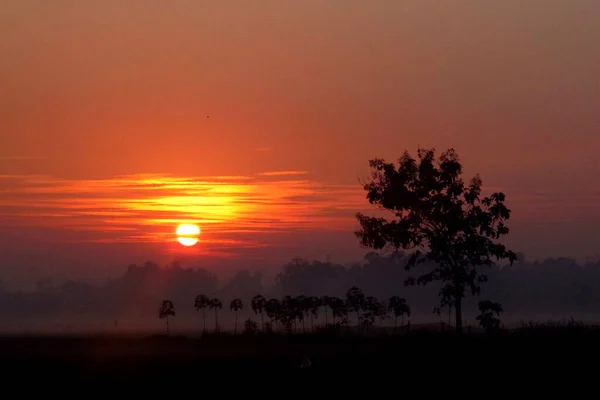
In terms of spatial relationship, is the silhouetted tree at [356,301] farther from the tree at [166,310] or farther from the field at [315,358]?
the field at [315,358]

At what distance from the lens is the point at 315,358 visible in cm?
4662

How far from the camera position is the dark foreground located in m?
41.2

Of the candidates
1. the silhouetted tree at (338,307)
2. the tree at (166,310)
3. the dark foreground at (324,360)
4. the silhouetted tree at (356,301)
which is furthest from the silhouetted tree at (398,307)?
the dark foreground at (324,360)

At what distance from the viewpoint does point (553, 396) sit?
35.3 m

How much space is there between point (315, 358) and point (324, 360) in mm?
1319

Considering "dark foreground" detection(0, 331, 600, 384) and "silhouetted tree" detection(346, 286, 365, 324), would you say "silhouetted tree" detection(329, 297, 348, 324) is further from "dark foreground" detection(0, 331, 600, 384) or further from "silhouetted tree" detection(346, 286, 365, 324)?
"dark foreground" detection(0, 331, 600, 384)

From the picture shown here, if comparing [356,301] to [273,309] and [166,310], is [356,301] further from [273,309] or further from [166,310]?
[166,310]

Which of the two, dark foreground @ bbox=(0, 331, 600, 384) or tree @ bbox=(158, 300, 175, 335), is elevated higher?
tree @ bbox=(158, 300, 175, 335)

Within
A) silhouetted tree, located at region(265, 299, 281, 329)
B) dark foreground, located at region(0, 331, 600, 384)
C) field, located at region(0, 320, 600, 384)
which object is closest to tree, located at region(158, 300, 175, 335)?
silhouetted tree, located at region(265, 299, 281, 329)

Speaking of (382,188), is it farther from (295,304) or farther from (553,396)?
(553,396)

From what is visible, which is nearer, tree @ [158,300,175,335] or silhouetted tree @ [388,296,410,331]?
silhouetted tree @ [388,296,410,331]

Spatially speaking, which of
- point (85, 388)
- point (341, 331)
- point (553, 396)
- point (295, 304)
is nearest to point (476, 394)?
point (553, 396)

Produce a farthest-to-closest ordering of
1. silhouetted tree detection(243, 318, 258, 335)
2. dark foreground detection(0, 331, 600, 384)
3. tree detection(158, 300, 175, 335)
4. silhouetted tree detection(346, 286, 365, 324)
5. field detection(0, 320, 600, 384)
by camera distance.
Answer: tree detection(158, 300, 175, 335) → silhouetted tree detection(346, 286, 365, 324) → silhouetted tree detection(243, 318, 258, 335) → field detection(0, 320, 600, 384) → dark foreground detection(0, 331, 600, 384)

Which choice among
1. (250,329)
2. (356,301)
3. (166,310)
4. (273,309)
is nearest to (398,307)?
(356,301)
